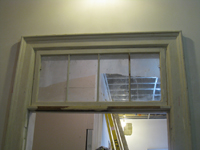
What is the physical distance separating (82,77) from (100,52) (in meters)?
0.23

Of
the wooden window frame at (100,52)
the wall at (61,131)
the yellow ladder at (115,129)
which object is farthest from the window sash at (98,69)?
the yellow ladder at (115,129)

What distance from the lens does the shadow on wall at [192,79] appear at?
124 cm

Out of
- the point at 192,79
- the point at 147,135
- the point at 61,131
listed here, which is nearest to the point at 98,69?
the point at 192,79

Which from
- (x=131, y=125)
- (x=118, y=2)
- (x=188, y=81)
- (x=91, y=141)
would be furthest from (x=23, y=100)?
(x=131, y=125)

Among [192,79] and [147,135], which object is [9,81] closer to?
[192,79]

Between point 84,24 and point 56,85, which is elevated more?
point 84,24

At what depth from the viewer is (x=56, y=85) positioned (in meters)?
1.47

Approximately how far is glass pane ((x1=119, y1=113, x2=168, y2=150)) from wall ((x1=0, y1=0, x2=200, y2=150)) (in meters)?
6.44

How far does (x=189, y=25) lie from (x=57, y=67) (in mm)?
1039

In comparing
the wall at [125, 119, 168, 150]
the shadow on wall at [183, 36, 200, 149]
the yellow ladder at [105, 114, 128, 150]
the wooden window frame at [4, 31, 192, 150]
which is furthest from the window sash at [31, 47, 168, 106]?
the wall at [125, 119, 168, 150]

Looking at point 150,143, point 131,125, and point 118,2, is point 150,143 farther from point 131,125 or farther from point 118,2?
point 118,2

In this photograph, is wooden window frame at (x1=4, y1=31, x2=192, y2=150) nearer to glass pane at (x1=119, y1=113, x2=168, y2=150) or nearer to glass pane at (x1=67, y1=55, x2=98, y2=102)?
glass pane at (x1=67, y1=55, x2=98, y2=102)

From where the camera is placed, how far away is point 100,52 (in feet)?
4.83

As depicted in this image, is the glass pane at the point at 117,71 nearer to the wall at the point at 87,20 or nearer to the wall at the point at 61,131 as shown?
the wall at the point at 87,20
